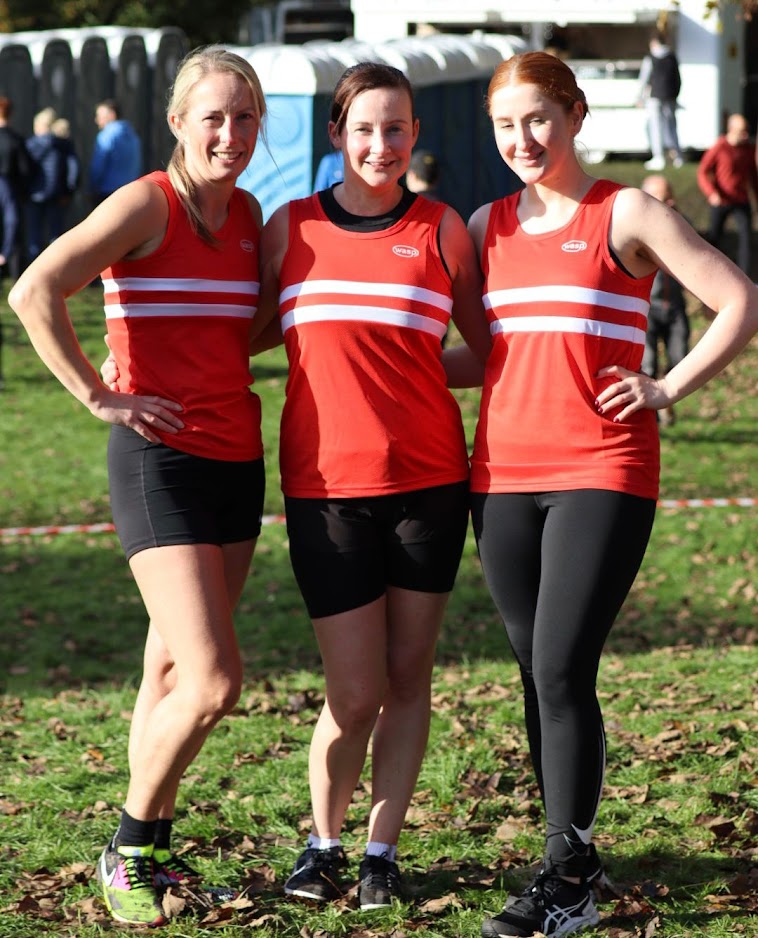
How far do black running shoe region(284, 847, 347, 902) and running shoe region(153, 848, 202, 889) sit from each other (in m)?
0.29

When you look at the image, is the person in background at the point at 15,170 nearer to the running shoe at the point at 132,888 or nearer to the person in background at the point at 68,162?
the person in background at the point at 68,162

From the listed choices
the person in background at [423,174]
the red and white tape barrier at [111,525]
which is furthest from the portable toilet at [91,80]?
the red and white tape barrier at [111,525]

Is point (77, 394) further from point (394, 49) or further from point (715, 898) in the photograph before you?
point (394, 49)

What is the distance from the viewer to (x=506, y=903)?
391 centimetres

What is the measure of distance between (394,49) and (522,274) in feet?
50.4

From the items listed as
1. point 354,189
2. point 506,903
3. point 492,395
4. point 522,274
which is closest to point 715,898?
point 506,903

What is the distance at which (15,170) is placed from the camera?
15797mm

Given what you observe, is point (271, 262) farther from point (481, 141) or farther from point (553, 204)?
point (481, 141)

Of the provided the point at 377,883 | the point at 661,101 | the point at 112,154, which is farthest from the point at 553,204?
the point at 661,101

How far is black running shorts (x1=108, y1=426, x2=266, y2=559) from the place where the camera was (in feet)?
12.5

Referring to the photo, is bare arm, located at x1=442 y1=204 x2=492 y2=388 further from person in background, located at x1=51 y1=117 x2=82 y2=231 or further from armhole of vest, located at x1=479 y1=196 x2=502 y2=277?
person in background, located at x1=51 y1=117 x2=82 y2=231

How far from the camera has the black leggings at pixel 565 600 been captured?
12.1ft

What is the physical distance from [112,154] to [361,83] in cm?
1398

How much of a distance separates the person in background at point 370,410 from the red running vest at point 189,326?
135 millimetres
